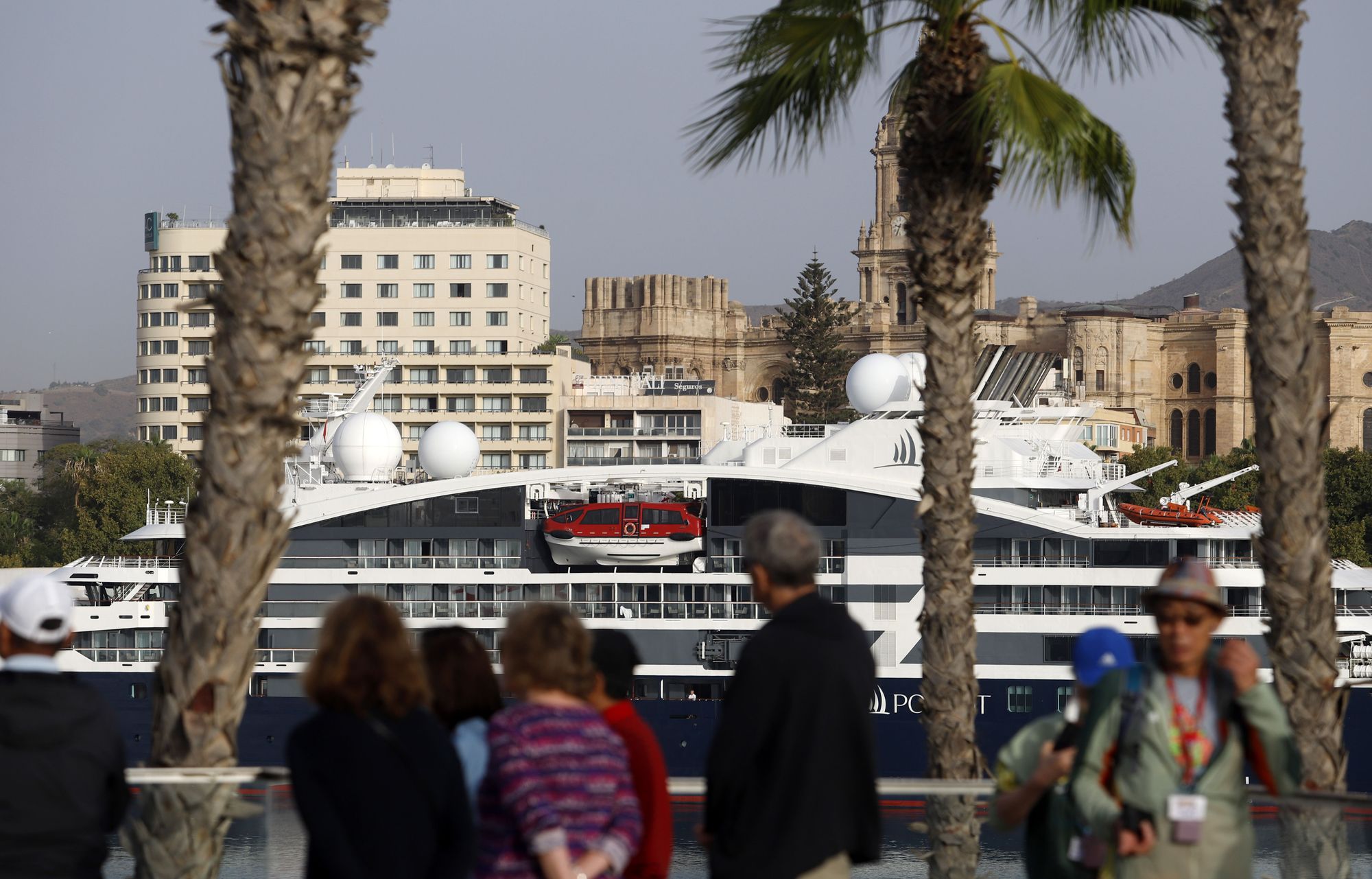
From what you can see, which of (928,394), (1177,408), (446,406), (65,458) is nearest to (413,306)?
(446,406)

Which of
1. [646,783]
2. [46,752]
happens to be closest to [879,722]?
[646,783]

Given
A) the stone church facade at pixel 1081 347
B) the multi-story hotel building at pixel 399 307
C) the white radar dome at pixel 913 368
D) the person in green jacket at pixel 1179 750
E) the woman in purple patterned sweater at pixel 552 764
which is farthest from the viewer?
the stone church facade at pixel 1081 347

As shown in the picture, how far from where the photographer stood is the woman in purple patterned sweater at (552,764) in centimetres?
423

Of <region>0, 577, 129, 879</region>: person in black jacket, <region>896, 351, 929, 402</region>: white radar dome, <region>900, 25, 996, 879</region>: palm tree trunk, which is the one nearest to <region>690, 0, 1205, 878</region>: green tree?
<region>900, 25, 996, 879</region>: palm tree trunk

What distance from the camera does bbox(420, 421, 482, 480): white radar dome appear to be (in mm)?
34781

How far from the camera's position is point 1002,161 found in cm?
816

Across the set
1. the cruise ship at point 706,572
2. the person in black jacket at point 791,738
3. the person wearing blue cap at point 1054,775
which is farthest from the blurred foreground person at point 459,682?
the cruise ship at point 706,572

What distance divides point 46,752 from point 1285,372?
5668 millimetres

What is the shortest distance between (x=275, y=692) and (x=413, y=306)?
56433 mm

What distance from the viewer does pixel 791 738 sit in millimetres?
4582

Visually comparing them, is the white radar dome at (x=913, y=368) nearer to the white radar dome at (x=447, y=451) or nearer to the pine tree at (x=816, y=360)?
the white radar dome at (x=447, y=451)

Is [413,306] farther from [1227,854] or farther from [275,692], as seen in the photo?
[1227,854]

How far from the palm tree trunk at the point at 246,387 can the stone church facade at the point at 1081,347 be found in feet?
327

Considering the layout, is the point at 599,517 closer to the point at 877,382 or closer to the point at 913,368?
the point at 877,382
